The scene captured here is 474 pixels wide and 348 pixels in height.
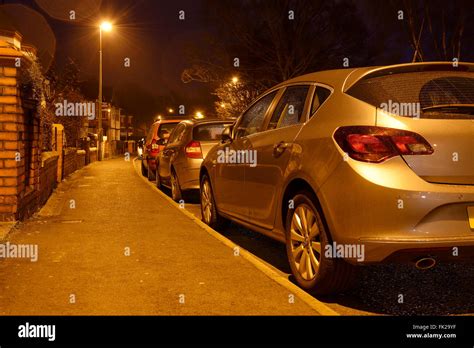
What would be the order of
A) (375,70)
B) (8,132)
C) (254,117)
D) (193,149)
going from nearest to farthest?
(375,70) → (254,117) → (8,132) → (193,149)

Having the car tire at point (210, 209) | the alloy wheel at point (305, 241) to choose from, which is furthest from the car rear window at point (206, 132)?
the alloy wheel at point (305, 241)

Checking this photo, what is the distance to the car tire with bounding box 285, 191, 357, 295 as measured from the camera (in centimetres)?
451

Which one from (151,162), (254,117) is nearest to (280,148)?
(254,117)

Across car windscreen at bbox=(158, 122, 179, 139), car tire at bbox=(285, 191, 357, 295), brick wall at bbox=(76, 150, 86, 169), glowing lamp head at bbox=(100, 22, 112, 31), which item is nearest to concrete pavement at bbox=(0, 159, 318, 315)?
car tire at bbox=(285, 191, 357, 295)

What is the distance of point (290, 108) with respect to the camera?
18.6 feet

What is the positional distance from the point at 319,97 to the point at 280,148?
1.97ft

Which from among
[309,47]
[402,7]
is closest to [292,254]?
[402,7]

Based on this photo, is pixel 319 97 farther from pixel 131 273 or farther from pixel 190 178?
pixel 190 178

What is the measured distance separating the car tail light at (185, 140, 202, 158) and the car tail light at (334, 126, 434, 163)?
6.12 m

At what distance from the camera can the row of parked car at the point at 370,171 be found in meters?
3.97

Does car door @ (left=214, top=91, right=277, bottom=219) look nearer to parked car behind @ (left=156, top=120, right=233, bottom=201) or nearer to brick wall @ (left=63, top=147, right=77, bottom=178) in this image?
parked car behind @ (left=156, top=120, right=233, bottom=201)

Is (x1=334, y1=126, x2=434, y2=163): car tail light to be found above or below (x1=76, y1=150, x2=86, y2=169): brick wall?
above

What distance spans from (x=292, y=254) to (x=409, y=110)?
1670 millimetres
